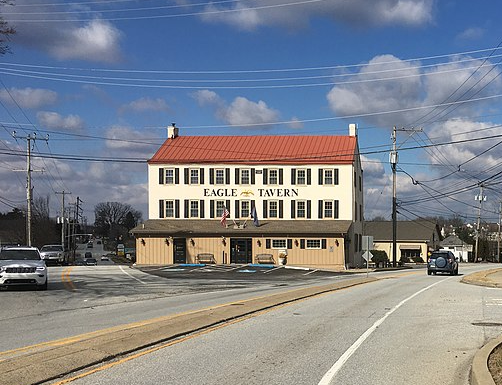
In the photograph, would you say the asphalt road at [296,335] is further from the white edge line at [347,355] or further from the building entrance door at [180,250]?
the building entrance door at [180,250]

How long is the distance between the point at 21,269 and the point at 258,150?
39.5 meters


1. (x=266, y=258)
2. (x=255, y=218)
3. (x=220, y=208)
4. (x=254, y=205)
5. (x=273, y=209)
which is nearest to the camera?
(x=266, y=258)

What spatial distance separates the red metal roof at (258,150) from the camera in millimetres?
60156

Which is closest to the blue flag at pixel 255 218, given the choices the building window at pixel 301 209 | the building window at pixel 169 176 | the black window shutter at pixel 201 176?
the building window at pixel 301 209

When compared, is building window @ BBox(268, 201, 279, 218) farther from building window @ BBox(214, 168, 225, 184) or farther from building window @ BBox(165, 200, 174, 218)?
building window @ BBox(165, 200, 174, 218)

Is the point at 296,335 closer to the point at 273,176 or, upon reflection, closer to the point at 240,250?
the point at 240,250

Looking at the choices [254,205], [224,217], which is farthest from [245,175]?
[224,217]

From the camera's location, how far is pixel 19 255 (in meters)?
25.5

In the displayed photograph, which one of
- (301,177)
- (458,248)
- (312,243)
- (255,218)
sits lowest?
(458,248)

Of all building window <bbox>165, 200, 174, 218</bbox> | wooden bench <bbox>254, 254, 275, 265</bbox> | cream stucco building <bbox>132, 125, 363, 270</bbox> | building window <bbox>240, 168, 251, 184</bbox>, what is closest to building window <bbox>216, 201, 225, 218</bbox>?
cream stucco building <bbox>132, 125, 363, 270</bbox>

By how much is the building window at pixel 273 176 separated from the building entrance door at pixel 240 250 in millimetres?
6044

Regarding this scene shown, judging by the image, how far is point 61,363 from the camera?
379 inches

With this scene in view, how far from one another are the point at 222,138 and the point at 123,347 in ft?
179

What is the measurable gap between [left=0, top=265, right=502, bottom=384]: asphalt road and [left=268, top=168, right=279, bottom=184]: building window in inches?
1395
